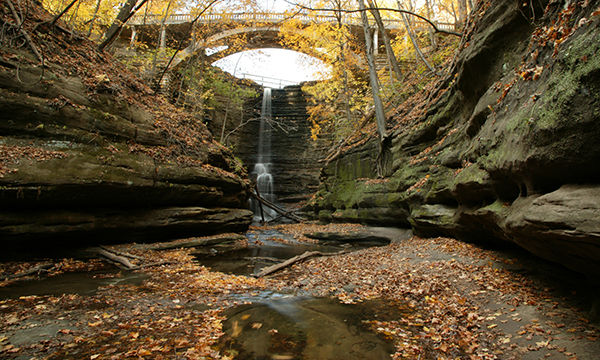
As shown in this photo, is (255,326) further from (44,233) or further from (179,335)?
(44,233)

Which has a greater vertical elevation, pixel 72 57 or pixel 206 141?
pixel 72 57

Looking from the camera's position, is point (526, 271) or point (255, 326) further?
point (526, 271)

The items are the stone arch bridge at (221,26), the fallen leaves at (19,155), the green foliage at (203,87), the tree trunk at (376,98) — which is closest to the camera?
the fallen leaves at (19,155)

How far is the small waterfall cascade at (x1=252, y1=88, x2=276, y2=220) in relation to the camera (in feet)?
84.5

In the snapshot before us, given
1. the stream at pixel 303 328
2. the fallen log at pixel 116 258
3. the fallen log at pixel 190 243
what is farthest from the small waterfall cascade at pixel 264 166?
the stream at pixel 303 328

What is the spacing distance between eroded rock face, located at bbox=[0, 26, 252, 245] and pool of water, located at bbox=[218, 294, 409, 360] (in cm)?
675

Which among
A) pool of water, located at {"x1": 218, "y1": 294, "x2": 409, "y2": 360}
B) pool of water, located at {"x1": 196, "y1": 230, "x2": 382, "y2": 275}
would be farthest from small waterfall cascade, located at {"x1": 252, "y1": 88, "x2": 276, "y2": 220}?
pool of water, located at {"x1": 218, "y1": 294, "x2": 409, "y2": 360}

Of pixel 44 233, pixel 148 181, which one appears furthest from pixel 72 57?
pixel 44 233

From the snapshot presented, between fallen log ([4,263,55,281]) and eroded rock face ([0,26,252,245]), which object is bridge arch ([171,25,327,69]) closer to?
eroded rock face ([0,26,252,245])

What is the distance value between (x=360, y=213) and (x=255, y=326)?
42.7ft

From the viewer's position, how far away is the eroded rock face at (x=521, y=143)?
3.32 meters

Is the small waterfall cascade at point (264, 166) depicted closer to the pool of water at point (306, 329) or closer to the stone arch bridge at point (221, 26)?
the stone arch bridge at point (221, 26)

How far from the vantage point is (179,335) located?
4.00 meters

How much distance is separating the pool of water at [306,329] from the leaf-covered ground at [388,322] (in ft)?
0.76
